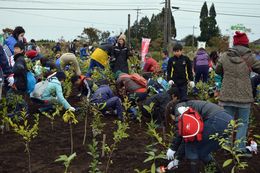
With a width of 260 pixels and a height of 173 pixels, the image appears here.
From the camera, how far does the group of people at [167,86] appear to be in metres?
3.90

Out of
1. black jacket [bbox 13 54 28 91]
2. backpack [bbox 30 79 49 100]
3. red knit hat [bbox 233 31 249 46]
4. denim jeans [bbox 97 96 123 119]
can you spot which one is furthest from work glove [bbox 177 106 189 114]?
backpack [bbox 30 79 49 100]

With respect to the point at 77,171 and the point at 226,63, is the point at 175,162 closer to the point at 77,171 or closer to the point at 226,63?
the point at 77,171

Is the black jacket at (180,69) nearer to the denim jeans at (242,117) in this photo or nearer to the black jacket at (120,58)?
the black jacket at (120,58)

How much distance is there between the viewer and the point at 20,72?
623 centimetres

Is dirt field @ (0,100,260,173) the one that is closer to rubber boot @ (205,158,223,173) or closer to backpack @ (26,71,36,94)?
rubber boot @ (205,158,223,173)

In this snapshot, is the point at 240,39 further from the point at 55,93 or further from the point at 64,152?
the point at 55,93

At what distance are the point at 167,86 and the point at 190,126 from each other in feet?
11.4

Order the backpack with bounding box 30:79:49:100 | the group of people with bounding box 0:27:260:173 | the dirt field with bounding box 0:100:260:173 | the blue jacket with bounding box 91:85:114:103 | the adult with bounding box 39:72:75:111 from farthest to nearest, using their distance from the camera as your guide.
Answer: the backpack with bounding box 30:79:49:100, the blue jacket with bounding box 91:85:114:103, the adult with bounding box 39:72:75:111, the dirt field with bounding box 0:100:260:173, the group of people with bounding box 0:27:260:173

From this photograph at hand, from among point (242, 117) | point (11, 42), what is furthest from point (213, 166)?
point (11, 42)

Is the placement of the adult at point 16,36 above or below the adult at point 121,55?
above

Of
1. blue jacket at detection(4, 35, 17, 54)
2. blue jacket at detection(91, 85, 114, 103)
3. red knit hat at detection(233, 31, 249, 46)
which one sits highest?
red knit hat at detection(233, 31, 249, 46)

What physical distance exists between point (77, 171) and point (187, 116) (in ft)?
4.76

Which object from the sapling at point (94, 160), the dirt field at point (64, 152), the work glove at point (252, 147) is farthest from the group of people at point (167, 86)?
the sapling at point (94, 160)

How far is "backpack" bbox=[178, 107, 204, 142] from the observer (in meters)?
3.63
